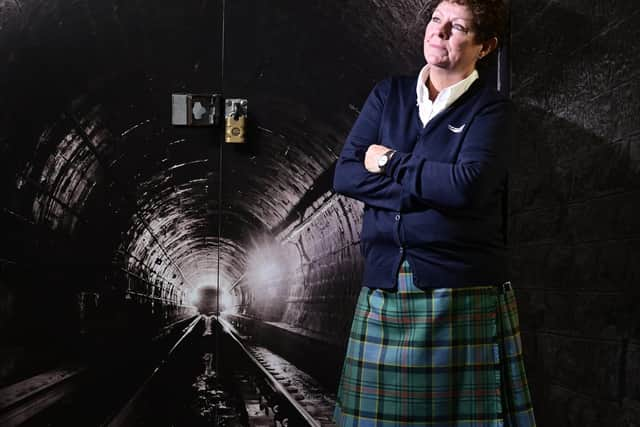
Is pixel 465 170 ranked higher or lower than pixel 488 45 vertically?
lower

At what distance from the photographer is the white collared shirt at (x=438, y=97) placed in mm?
1984

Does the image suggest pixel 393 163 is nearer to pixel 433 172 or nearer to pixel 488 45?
pixel 433 172

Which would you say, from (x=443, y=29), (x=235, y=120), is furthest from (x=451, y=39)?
(x=235, y=120)

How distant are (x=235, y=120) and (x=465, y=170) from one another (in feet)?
4.34

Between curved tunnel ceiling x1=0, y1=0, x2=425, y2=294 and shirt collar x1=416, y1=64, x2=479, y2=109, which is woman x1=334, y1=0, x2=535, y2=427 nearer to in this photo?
shirt collar x1=416, y1=64, x2=479, y2=109

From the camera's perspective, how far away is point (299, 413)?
8.96ft

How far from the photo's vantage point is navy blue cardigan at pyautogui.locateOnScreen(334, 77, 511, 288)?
1.80 metres

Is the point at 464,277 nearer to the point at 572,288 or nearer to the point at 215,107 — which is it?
the point at 572,288

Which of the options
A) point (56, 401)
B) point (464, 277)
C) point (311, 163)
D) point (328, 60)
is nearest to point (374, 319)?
point (464, 277)

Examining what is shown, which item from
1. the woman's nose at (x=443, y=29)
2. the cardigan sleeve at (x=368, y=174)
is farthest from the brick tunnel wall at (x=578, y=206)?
the cardigan sleeve at (x=368, y=174)

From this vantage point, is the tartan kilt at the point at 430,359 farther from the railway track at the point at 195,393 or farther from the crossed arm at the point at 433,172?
the railway track at the point at 195,393

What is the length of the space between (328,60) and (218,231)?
899mm

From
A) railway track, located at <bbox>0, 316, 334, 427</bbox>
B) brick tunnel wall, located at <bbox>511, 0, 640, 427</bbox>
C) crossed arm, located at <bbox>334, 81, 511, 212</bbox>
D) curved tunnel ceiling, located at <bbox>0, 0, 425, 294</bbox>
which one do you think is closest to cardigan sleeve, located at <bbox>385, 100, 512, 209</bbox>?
crossed arm, located at <bbox>334, 81, 511, 212</bbox>

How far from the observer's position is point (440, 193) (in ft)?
5.84
